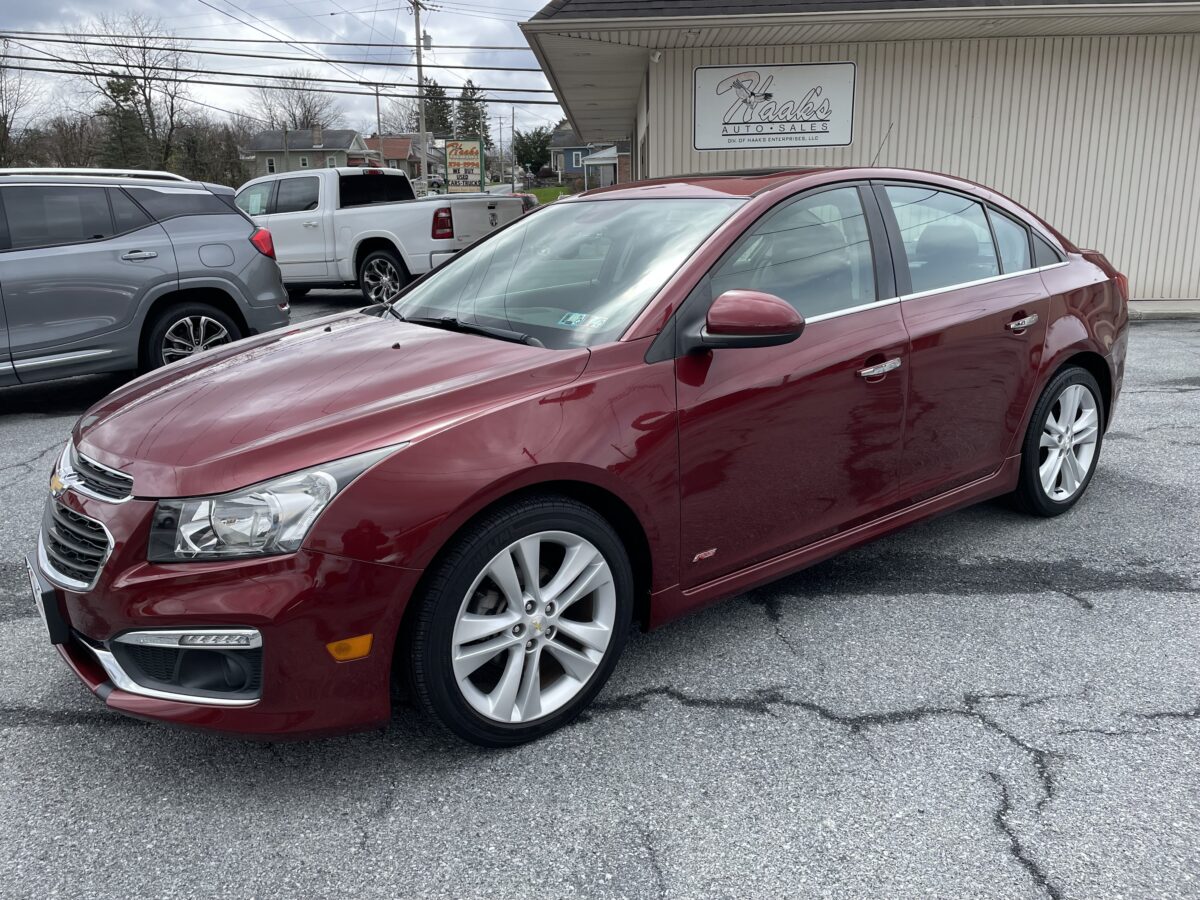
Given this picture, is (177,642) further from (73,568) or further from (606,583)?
(606,583)

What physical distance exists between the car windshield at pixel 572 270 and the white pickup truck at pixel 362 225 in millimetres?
8428

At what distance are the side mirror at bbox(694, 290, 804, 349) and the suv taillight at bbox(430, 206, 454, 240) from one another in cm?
984

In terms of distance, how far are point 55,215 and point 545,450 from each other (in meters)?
5.75

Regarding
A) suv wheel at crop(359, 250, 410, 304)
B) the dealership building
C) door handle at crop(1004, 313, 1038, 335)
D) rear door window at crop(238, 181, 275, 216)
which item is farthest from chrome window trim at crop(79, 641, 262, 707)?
rear door window at crop(238, 181, 275, 216)

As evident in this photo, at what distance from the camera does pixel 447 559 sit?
237 centimetres

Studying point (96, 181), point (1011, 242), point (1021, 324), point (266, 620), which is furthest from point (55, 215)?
point (1021, 324)

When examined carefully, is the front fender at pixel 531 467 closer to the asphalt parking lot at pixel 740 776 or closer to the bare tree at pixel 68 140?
the asphalt parking lot at pixel 740 776

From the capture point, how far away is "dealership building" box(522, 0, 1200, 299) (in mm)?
10914

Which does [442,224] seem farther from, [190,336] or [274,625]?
[274,625]

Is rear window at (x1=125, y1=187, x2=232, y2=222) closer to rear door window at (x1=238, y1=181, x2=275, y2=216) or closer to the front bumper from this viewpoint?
the front bumper

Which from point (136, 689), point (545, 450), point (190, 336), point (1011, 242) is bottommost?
point (136, 689)

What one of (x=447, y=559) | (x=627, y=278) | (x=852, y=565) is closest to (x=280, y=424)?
(x=447, y=559)

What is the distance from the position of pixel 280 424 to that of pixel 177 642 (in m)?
0.59

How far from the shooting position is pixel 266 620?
2188 millimetres
